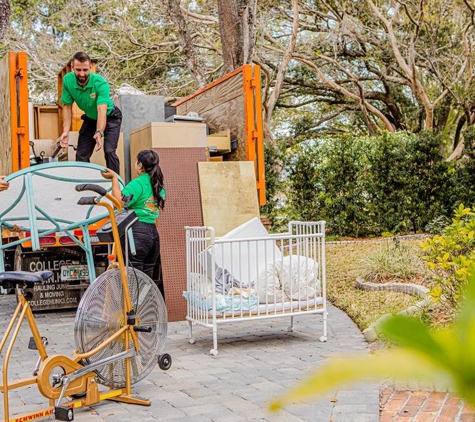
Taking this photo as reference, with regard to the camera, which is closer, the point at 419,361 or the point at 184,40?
the point at 419,361

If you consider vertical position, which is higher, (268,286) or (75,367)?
(268,286)

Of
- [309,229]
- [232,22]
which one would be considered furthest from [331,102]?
[309,229]

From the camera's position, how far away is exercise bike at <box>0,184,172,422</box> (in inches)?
176

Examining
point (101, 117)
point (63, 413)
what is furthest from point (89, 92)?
point (63, 413)

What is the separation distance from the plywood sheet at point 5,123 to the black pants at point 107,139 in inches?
32.6

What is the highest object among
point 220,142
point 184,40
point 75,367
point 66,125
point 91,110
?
point 184,40

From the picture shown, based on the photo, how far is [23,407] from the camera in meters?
4.99

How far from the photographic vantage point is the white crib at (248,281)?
263 inches

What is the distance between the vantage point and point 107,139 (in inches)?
340

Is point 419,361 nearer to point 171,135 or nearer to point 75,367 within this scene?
point 75,367

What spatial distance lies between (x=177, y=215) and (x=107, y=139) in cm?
126

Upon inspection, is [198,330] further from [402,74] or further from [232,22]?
[402,74]

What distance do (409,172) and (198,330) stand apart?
9612 mm

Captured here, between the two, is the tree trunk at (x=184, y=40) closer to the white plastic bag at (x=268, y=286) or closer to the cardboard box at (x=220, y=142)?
the cardboard box at (x=220, y=142)
